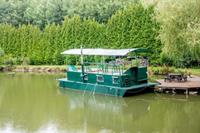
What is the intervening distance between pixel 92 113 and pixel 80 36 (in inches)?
934

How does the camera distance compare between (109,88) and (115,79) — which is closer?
(115,79)

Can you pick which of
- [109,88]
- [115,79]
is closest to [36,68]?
[109,88]

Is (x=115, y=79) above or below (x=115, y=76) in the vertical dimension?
below

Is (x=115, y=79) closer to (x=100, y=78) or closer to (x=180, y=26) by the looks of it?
(x=100, y=78)

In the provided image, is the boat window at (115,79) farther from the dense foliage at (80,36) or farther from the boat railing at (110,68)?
the dense foliage at (80,36)

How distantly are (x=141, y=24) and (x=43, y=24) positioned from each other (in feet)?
96.8

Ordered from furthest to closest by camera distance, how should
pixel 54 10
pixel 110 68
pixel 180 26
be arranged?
pixel 54 10 < pixel 110 68 < pixel 180 26

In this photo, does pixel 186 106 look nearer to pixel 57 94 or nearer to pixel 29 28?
pixel 57 94

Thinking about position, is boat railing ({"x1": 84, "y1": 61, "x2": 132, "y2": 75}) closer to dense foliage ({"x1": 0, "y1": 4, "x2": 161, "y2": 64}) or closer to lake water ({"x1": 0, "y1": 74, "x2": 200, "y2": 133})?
lake water ({"x1": 0, "y1": 74, "x2": 200, "y2": 133})

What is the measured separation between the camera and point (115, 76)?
25.5 metres

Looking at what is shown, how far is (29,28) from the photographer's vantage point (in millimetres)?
47875

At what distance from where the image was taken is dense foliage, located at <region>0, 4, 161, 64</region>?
3894 centimetres

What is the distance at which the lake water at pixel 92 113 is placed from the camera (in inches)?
693

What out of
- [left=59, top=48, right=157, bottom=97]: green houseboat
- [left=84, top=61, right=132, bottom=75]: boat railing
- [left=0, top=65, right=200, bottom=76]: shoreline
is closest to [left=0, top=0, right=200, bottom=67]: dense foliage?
[left=0, top=65, right=200, bottom=76]: shoreline
